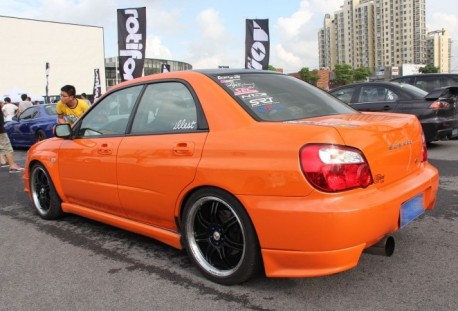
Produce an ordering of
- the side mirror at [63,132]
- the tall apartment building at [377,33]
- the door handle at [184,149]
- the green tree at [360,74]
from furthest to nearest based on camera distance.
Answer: the tall apartment building at [377,33] < the green tree at [360,74] < the side mirror at [63,132] < the door handle at [184,149]

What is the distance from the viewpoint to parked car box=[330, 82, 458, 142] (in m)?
8.67

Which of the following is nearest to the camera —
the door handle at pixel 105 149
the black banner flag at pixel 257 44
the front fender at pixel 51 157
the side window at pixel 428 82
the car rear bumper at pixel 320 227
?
the car rear bumper at pixel 320 227

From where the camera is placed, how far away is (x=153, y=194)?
3438mm

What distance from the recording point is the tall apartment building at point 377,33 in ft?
290

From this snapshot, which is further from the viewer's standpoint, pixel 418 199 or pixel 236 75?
pixel 236 75

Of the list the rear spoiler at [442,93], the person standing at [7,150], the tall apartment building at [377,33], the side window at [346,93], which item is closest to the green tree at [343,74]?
the tall apartment building at [377,33]

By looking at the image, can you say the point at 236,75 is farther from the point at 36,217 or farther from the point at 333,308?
the point at 36,217

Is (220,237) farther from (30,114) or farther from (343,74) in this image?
(343,74)

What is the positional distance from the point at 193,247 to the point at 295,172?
1090mm

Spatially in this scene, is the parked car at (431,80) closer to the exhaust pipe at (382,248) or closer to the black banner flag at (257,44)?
the black banner flag at (257,44)

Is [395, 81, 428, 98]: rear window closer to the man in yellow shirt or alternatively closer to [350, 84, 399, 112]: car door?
[350, 84, 399, 112]: car door

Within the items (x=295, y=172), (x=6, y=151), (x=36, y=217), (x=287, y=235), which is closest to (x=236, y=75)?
(x=295, y=172)

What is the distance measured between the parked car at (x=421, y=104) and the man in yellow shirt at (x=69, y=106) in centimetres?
567

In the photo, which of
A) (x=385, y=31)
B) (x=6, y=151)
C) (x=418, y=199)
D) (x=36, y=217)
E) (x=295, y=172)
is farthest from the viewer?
(x=385, y=31)
